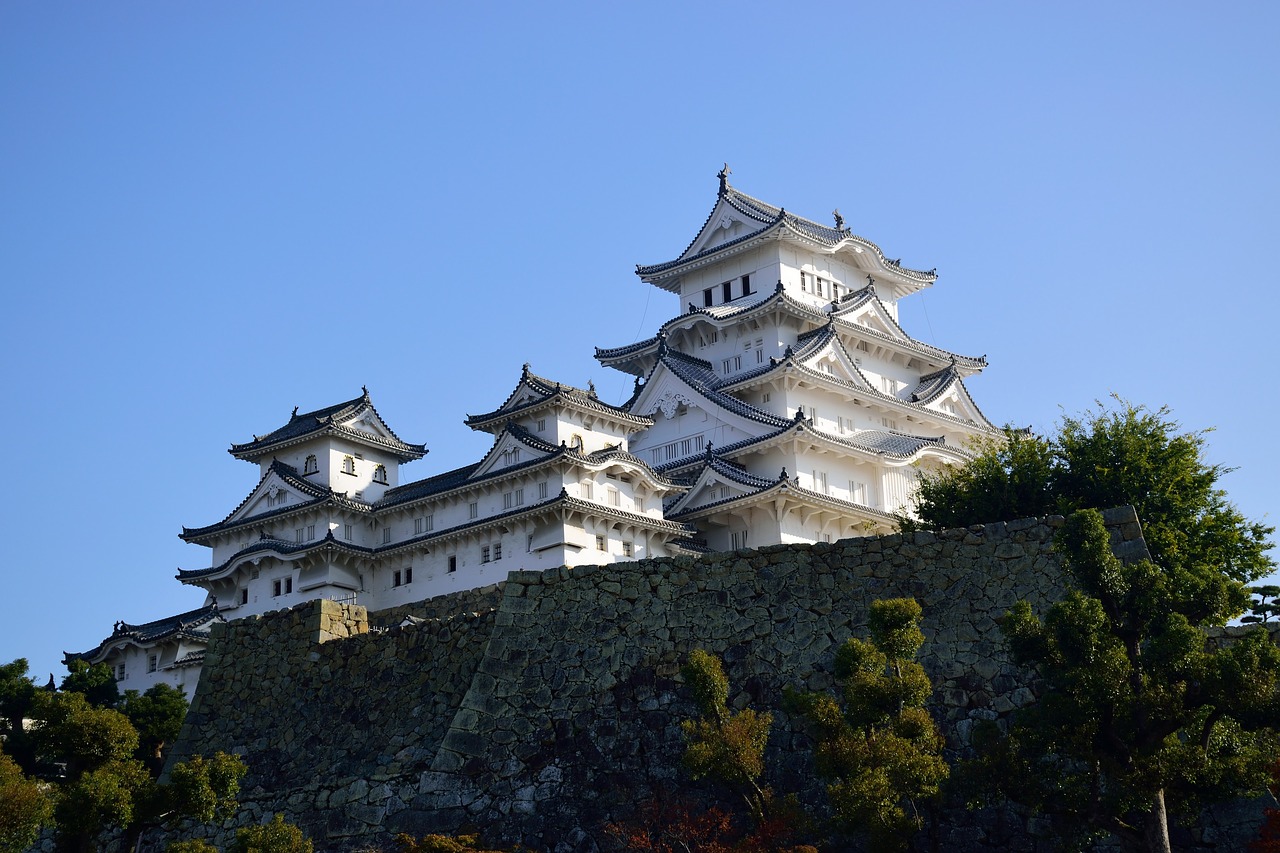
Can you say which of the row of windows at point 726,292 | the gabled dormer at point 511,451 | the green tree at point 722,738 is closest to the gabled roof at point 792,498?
the gabled dormer at point 511,451

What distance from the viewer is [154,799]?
2303 cm

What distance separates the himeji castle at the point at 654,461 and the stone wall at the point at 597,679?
19.5m

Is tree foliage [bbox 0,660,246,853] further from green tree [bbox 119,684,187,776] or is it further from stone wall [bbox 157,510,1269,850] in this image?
green tree [bbox 119,684,187,776]

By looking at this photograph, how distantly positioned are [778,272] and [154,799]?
36.4 m

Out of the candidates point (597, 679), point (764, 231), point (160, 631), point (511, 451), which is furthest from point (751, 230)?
point (597, 679)

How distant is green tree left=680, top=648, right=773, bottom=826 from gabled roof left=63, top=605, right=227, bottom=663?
2854 centimetres

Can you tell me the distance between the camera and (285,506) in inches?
2003

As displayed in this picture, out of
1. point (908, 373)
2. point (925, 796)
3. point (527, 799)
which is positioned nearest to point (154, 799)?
point (527, 799)

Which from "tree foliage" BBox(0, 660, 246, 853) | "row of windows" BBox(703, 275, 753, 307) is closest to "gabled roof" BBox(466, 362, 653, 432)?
"row of windows" BBox(703, 275, 753, 307)

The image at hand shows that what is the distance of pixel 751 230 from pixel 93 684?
1074 inches

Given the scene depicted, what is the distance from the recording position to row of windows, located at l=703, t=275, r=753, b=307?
56.9 meters

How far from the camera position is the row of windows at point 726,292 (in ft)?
187

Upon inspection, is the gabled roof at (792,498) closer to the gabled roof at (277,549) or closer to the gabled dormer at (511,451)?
the gabled dormer at (511,451)

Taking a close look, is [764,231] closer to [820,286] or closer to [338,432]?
[820,286]
